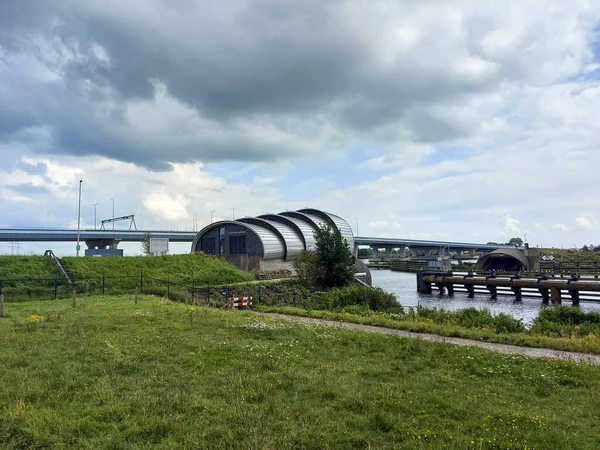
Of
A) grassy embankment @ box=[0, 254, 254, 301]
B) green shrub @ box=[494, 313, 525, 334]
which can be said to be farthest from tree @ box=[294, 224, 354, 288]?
green shrub @ box=[494, 313, 525, 334]

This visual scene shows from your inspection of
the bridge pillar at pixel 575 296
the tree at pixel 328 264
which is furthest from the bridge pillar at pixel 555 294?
the tree at pixel 328 264

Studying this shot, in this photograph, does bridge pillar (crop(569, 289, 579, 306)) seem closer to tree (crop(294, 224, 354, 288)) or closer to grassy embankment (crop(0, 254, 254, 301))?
tree (crop(294, 224, 354, 288))

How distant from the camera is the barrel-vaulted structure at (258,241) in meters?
57.0

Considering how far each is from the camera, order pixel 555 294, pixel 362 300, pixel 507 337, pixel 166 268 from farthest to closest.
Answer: pixel 555 294
pixel 166 268
pixel 362 300
pixel 507 337

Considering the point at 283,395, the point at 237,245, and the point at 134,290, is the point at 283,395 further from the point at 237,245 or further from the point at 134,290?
the point at 237,245

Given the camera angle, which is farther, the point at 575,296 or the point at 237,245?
the point at 237,245

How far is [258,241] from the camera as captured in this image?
190 ft

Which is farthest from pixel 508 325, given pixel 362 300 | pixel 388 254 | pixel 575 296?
pixel 388 254

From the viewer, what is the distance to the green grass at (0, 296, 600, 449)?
5.77 m

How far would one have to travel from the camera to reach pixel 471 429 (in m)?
6.00

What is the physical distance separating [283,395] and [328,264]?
33253 mm

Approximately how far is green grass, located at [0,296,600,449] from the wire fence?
1531 centimetres

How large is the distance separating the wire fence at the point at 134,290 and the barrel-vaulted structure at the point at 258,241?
1855cm

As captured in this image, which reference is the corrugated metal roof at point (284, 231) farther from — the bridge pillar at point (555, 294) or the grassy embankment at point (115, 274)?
the bridge pillar at point (555, 294)
